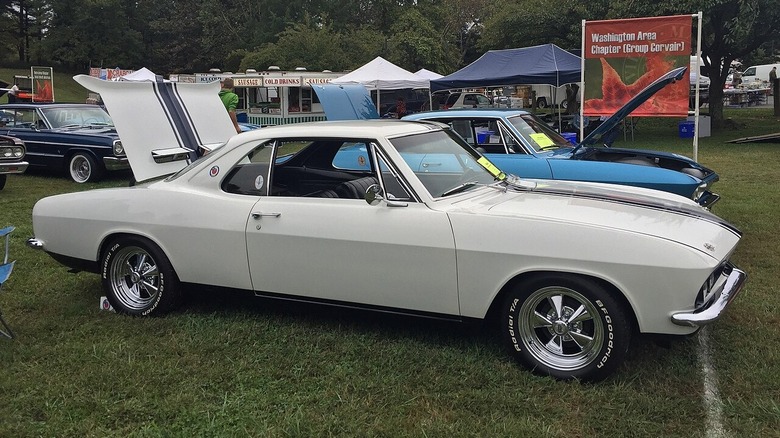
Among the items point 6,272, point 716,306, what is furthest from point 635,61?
point 6,272

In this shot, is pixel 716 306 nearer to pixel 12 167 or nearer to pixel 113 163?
pixel 113 163

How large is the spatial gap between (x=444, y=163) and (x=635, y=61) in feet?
20.4

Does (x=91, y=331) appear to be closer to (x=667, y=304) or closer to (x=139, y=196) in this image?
(x=139, y=196)

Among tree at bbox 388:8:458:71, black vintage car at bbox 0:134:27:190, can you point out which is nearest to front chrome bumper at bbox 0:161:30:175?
black vintage car at bbox 0:134:27:190

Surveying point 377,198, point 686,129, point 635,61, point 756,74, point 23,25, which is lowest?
point 377,198

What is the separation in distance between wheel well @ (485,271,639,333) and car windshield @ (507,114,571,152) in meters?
3.66

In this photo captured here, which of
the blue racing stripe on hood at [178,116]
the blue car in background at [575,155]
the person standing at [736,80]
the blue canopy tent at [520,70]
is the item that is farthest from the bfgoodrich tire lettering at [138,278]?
the person standing at [736,80]

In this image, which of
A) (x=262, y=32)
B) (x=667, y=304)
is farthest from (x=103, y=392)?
(x=262, y=32)

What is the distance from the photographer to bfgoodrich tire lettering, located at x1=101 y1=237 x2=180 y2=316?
4566 millimetres

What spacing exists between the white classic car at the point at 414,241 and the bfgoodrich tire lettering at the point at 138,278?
11mm

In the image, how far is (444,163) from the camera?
452 cm

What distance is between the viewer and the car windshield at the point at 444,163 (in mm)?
4137

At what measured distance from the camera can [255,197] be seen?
4352 millimetres

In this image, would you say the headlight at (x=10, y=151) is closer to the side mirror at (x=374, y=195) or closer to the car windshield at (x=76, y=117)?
the car windshield at (x=76, y=117)
